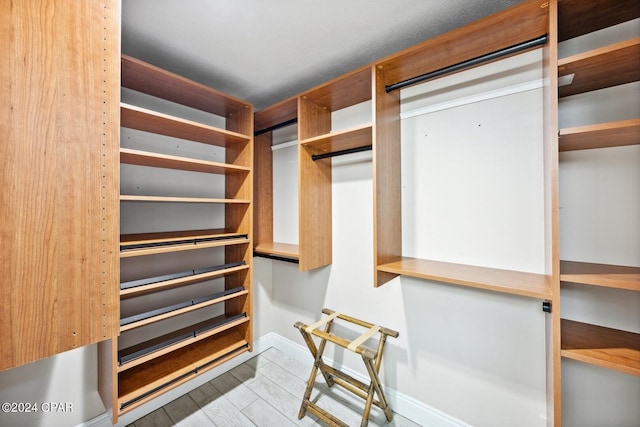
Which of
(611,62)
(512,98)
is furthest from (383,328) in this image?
(611,62)

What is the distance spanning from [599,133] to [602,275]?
0.54 metres

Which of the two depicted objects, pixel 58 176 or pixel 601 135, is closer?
pixel 58 176

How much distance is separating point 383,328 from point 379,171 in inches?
41.9

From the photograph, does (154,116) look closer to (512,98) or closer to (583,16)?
(512,98)

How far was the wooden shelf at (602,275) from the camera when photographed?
896mm

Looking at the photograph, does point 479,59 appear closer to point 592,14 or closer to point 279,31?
point 592,14

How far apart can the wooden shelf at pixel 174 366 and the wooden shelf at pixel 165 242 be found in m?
0.78

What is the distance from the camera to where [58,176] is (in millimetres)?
850

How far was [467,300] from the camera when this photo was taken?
5.05 feet

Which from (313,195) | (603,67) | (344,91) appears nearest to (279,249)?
(313,195)

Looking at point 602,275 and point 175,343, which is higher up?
point 602,275

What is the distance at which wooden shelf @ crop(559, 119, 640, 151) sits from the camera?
2.93 ft

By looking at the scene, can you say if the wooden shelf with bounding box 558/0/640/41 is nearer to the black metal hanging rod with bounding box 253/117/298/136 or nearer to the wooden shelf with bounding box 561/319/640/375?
the wooden shelf with bounding box 561/319/640/375

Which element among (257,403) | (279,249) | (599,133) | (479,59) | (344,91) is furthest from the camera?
(279,249)
